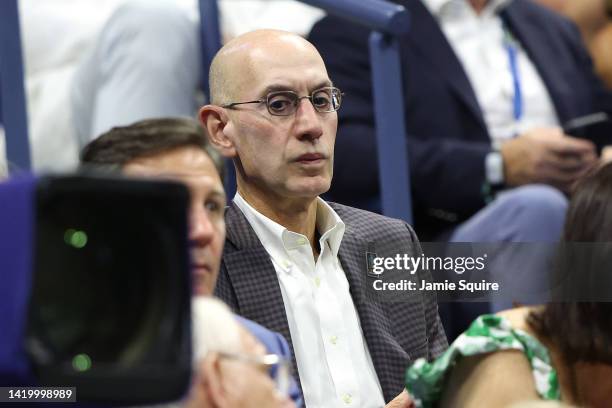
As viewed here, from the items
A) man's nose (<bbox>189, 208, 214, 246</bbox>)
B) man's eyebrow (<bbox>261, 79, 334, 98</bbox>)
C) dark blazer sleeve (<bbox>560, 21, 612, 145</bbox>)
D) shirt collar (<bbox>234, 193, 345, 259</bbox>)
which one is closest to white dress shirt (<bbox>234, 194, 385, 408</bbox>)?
→ shirt collar (<bbox>234, 193, 345, 259</bbox>)

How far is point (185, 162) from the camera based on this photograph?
0.92 m

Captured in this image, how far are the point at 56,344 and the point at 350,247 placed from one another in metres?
0.49

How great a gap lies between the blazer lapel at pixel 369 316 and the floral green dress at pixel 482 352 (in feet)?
0.41

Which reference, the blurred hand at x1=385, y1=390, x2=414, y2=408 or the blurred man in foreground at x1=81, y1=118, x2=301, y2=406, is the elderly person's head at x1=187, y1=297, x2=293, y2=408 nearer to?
the blurred man in foreground at x1=81, y1=118, x2=301, y2=406

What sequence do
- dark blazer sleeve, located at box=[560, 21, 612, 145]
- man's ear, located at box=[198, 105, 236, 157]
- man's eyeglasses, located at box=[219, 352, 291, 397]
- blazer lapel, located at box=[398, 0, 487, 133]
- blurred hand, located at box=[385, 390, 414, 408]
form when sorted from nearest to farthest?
man's eyeglasses, located at box=[219, 352, 291, 397], blurred hand, located at box=[385, 390, 414, 408], man's ear, located at box=[198, 105, 236, 157], blazer lapel, located at box=[398, 0, 487, 133], dark blazer sleeve, located at box=[560, 21, 612, 145]

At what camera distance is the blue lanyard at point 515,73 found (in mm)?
1932

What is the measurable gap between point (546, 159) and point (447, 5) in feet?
1.03

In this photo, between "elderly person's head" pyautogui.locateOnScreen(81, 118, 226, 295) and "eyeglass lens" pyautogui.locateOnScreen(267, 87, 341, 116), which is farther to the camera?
"eyeglass lens" pyautogui.locateOnScreen(267, 87, 341, 116)

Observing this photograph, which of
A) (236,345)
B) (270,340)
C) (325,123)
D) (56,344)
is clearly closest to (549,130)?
(325,123)

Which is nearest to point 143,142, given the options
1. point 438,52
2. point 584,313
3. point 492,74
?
point 584,313

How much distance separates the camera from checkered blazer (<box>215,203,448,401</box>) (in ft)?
3.52

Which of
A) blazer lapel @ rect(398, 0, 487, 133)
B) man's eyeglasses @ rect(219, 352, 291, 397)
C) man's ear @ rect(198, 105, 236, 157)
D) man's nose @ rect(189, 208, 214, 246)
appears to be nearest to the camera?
man's eyeglasses @ rect(219, 352, 291, 397)

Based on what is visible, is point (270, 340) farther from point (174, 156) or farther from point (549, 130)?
point (549, 130)

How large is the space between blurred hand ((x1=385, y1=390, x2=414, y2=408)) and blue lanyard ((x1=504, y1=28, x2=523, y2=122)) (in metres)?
0.94
